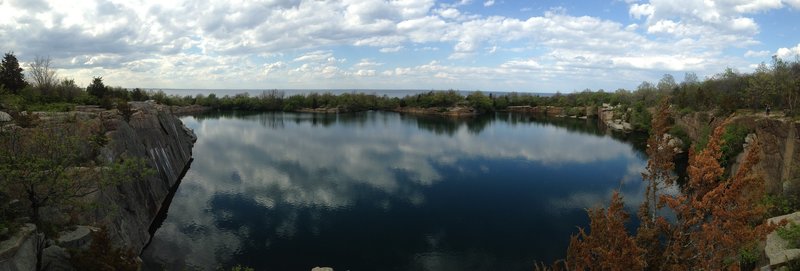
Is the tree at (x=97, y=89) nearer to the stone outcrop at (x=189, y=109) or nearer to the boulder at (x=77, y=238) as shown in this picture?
the boulder at (x=77, y=238)

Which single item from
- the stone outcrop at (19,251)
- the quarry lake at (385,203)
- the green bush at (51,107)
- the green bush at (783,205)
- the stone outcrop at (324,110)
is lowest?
the quarry lake at (385,203)

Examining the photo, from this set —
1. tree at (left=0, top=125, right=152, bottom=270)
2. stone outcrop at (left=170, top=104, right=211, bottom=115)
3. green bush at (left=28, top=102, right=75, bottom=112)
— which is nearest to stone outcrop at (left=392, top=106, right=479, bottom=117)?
stone outcrop at (left=170, top=104, right=211, bottom=115)

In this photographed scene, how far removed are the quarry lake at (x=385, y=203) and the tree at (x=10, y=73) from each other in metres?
13.4

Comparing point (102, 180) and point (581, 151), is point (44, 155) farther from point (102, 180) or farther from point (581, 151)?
point (581, 151)

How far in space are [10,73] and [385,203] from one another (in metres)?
29.4

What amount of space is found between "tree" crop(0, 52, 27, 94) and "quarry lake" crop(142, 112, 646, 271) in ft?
44.0

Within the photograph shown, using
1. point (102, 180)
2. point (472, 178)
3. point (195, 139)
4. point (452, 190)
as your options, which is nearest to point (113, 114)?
point (102, 180)

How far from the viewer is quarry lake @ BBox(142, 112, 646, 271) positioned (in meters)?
20.2

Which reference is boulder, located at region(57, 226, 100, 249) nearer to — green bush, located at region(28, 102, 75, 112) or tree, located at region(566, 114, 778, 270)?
green bush, located at region(28, 102, 75, 112)

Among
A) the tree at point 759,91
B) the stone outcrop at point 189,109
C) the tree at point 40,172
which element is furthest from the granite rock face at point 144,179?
the stone outcrop at point 189,109

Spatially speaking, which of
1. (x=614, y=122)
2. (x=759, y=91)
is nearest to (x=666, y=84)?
(x=614, y=122)

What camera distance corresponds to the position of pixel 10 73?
98.1 feet

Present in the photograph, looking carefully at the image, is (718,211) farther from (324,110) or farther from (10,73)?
(324,110)

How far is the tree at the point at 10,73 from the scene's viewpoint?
1164 inches
